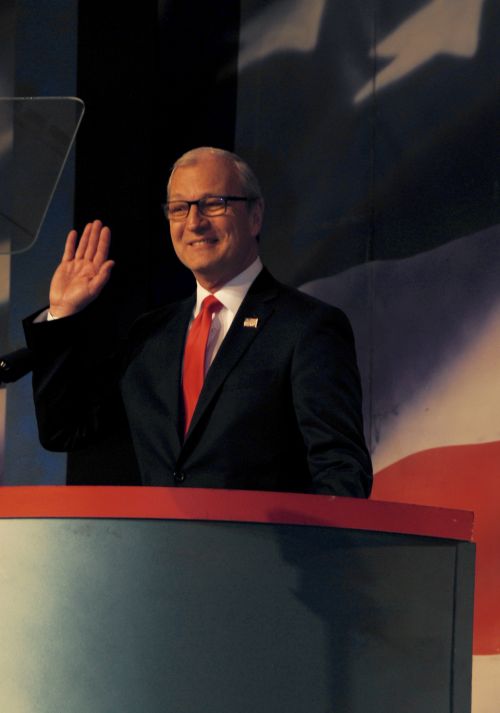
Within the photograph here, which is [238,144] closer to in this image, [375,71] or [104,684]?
[375,71]

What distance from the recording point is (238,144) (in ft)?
11.0

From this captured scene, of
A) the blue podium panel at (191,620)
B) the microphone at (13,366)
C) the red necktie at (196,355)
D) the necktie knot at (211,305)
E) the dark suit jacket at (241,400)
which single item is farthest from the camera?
the necktie knot at (211,305)

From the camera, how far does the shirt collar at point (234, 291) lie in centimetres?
236

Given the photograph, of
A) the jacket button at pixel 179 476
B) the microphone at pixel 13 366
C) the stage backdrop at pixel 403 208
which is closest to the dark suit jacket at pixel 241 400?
the jacket button at pixel 179 476

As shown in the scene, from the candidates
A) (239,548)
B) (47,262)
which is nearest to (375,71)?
(47,262)

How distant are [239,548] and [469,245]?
63.5 inches

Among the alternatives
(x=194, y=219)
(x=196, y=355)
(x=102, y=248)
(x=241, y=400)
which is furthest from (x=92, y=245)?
(x=241, y=400)

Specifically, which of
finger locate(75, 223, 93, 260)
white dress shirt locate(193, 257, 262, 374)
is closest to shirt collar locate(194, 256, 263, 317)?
white dress shirt locate(193, 257, 262, 374)

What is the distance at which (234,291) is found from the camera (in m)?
2.38

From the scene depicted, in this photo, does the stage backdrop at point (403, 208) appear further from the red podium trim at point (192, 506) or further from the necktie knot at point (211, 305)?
the red podium trim at point (192, 506)

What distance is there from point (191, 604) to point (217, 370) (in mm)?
773

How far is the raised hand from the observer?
229 cm

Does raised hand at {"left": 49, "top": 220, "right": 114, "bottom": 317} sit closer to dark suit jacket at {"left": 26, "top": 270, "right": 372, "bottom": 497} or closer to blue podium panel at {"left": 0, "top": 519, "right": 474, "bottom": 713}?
dark suit jacket at {"left": 26, "top": 270, "right": 372, "bottom": 497}

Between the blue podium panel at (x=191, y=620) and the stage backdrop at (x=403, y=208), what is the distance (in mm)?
1314
